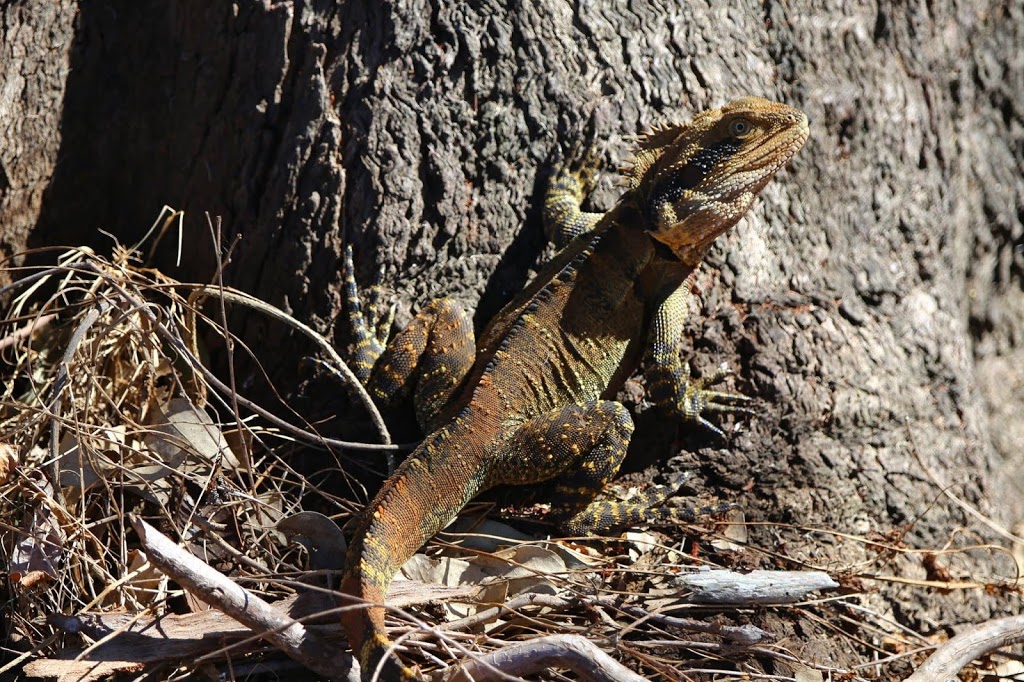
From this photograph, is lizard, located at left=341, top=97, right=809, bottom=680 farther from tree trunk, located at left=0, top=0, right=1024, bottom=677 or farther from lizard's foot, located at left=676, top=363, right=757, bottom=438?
tree trunk, located at left=0, top=0, right=1024, bottom=677

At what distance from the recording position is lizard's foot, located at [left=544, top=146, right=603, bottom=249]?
4.70m

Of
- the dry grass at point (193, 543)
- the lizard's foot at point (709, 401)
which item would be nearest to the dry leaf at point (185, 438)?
the dry grass at point (193, 543)

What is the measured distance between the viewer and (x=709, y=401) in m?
4.57

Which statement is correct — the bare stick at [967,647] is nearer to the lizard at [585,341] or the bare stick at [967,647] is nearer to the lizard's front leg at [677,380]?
the lizard at [585,341]

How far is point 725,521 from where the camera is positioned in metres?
4.36

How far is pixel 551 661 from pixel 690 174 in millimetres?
2483

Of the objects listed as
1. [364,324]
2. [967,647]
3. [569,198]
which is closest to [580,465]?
[364,324]

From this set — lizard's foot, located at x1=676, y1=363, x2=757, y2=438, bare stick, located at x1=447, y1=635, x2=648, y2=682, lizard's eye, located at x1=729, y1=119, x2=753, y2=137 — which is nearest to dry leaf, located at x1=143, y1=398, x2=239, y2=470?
bare stick, located at x1=447, y1=635, x2=648, y2=682

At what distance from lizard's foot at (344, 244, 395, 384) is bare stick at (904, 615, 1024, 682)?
2755mm

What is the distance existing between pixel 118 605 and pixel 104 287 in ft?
5.10

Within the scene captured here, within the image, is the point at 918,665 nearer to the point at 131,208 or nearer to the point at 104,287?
the point at 104,287

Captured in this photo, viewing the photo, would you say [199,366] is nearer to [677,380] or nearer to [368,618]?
[368,618]

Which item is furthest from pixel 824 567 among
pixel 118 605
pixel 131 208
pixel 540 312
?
pixel 131 208

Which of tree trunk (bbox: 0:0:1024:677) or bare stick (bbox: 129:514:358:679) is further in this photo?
tree trunk (bbox: 0:0:1024:677)
